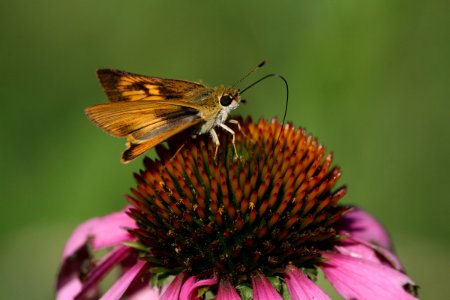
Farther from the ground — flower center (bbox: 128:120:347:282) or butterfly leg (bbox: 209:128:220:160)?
butterfly leg (bbox: 209:128:220:160)

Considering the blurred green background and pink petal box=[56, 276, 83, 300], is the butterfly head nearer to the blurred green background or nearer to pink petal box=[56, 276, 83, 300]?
pink petal box=[56, 276, 83, 300]

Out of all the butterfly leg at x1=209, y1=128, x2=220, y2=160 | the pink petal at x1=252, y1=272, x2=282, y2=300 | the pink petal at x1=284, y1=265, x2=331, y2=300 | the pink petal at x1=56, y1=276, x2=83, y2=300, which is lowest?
the pink petal at x1=284, y1=265, x2=331, y2=300

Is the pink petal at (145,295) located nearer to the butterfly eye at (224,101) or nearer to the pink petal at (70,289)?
the pink petal at (70,289)

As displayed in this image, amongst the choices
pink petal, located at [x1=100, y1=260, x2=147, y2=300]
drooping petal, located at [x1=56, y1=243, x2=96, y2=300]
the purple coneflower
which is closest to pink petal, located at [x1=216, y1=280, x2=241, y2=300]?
the purple coneflower

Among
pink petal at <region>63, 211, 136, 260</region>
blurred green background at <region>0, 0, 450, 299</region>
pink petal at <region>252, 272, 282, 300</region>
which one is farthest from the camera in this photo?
blurred green background at <region>0, 0, 450, 299</region>

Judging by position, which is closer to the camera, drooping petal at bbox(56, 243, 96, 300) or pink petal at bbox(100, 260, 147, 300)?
pink petal at bbox(100, 260, 147, 300)

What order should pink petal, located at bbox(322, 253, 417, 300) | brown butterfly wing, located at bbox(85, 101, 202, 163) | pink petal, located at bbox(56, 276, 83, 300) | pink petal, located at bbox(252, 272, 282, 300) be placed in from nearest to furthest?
1. pink petal, located at bbox(252, 272, 282, 300)
2. pink petal, located at bbox(322, 253, 417, 300)
3. brown butterfly wing, located at bbox(85, 101, 202, 163)
4. pink petal, located at bbox(56, 276, 83, 300)

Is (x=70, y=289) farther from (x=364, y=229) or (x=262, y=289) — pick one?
(x=364, y=229)
